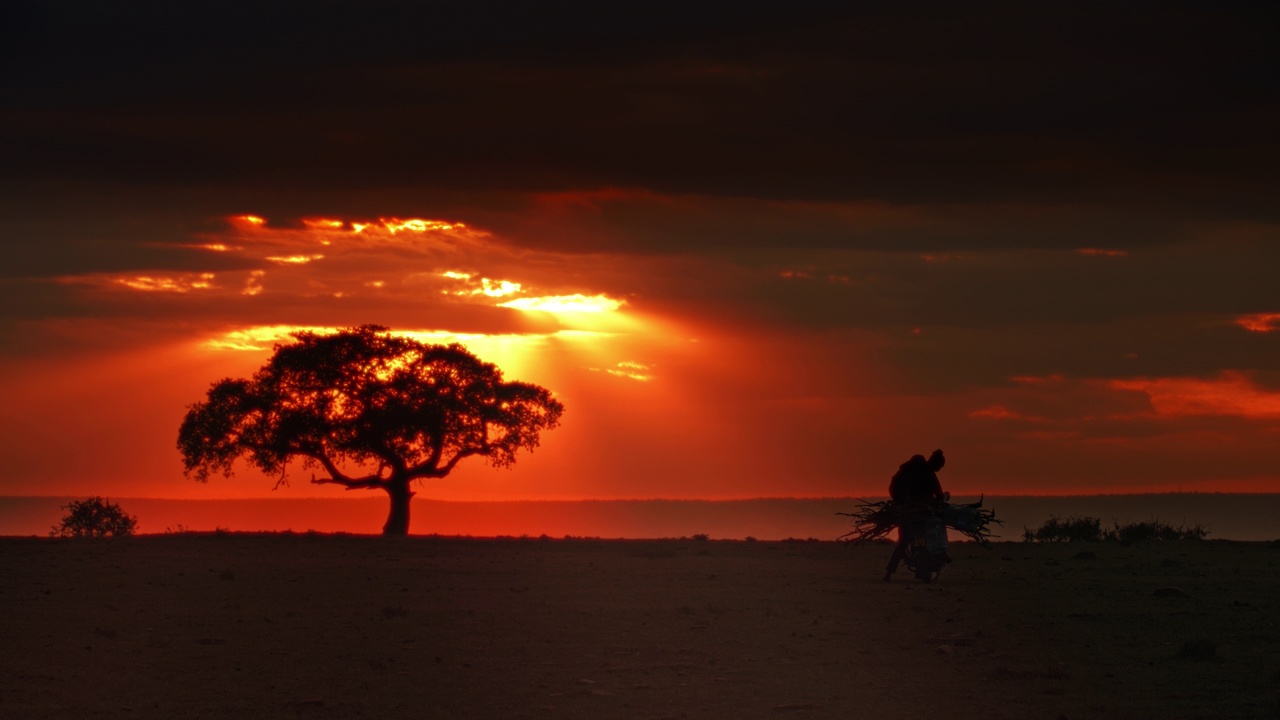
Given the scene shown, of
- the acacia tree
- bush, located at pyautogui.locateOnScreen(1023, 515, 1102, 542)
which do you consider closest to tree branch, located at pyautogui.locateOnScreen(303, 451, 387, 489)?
the acacia tree

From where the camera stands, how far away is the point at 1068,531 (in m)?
44.2

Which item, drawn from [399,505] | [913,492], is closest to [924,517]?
[913,492]

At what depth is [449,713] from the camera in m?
14.2

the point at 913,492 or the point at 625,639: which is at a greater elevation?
the point at 913,492

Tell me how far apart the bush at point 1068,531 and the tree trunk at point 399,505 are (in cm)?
2399

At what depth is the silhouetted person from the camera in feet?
92.3

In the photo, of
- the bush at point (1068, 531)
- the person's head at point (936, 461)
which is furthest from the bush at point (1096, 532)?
the person's head at point (936, 461)

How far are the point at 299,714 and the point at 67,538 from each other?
26594mm

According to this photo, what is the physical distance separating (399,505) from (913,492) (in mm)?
29564

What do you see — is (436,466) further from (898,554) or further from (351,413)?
(898,554)

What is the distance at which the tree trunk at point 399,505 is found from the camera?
175 ft

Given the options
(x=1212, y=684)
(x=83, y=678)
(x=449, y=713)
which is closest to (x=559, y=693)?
(x=449, y=713)

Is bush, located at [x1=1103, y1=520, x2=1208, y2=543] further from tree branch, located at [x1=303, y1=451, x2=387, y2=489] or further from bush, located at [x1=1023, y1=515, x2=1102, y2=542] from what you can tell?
tree branch, located at [x1=303, y1=451, x2=387, y2=489]

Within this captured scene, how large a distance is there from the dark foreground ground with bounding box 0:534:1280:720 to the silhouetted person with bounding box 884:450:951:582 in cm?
110
